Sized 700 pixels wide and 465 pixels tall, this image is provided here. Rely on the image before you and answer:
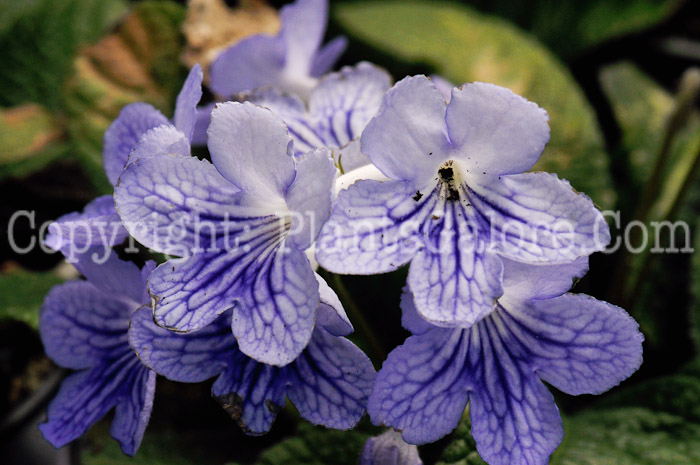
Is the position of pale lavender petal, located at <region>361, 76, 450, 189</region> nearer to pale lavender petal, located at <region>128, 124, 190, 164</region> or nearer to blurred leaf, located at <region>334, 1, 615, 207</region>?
pale lavender petal, located at <region>128, 124, 190, 164</region>

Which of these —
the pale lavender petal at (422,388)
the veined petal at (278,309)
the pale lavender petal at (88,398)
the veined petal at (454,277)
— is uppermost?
the veined petal at (454,277)

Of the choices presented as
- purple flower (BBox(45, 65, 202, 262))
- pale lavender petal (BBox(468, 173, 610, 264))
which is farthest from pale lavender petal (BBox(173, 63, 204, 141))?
pale lavender petal (BBox(468, 173, 610, 264))

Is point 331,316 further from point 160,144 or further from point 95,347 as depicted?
point 95,347

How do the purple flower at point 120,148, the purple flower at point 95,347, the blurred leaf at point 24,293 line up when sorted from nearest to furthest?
the purple flower at point 120,148 → the purple flower at point 95,347 → the blurred leaf at point 24,293

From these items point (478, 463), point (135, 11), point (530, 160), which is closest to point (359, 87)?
point (530, 160)

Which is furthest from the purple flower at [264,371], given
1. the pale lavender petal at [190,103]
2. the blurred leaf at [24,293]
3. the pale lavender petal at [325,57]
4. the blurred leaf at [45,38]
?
the blurred leaf at [45,38]

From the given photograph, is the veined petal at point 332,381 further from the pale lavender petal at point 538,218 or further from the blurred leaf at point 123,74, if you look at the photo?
the blurred leaf at point 123,74

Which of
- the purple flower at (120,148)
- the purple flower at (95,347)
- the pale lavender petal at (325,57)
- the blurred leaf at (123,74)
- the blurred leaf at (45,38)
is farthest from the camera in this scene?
the blurred leaf at (45,38)

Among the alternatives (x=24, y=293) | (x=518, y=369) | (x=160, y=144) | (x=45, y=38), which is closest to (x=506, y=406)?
(x=518, y=369)
